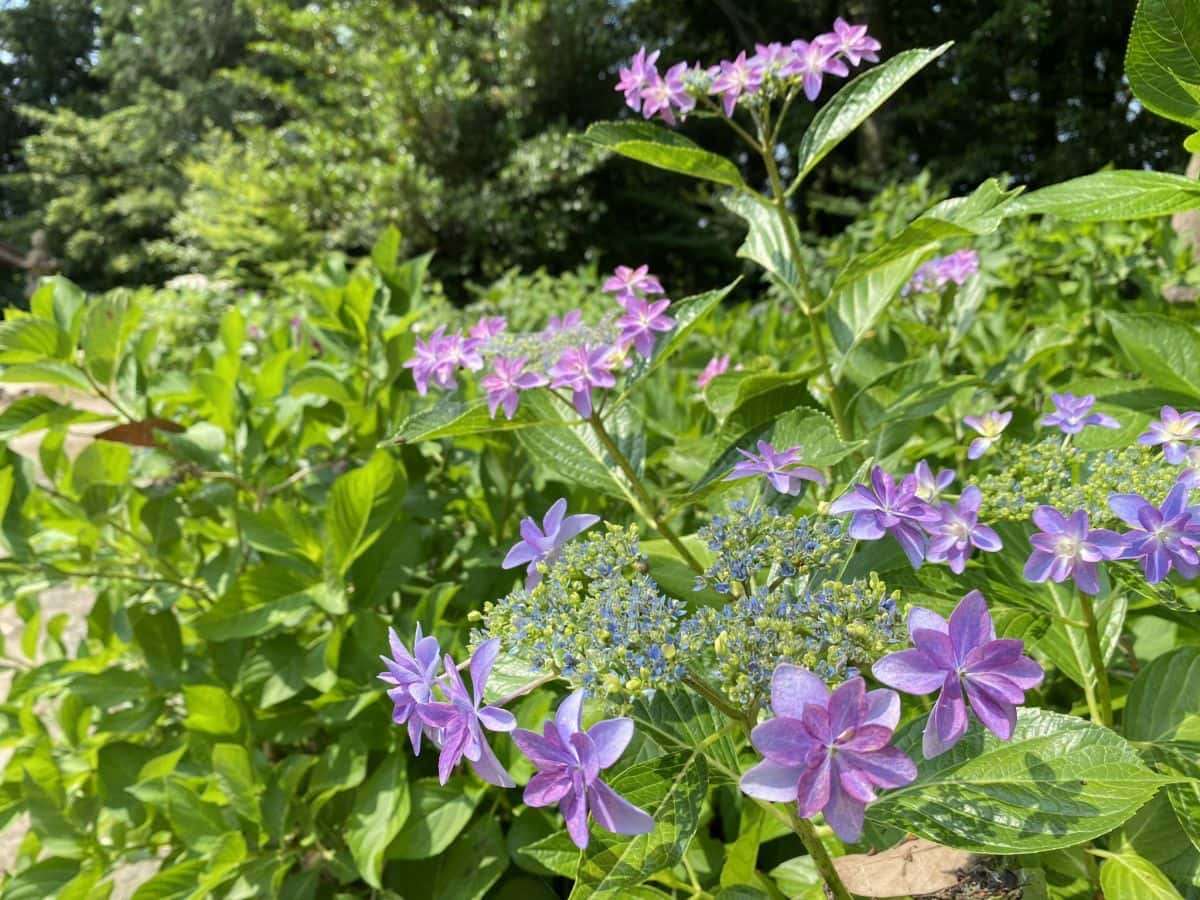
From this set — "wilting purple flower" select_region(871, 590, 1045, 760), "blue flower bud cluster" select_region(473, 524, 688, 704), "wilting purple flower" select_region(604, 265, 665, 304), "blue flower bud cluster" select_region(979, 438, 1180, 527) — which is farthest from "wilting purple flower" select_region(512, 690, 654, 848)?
"wilting purple flower" select_region(604, 265, 665, 304)

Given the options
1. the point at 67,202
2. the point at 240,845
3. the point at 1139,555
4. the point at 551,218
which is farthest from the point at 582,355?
the point at 67,202

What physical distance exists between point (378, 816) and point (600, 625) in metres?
0.72

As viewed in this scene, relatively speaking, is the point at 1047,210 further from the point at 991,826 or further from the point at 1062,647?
the point at 991,826

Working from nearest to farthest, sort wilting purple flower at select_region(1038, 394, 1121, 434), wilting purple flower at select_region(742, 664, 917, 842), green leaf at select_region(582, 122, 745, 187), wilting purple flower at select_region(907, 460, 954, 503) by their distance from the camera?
1. wilting purple flower at select_region(742, 664, 917, 842)
2. wilting purple flower at select_region(907, 460, 954, 503)
3. wilting purple flower at select_region(1038, 394, 1121, 434)
4. green leaf at select_region(582, 122, 745, 187)

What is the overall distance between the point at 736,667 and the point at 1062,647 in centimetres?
51

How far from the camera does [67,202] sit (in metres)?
19.4

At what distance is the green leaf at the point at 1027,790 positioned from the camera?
55 centimetres

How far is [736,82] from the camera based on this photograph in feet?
3.81

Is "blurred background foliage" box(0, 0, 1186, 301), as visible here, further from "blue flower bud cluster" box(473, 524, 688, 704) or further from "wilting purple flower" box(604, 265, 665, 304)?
"blue flower bud cluster" box(473, 524, 688, 704)

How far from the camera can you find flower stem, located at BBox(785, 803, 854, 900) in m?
0.65

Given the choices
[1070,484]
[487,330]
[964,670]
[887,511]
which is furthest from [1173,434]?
[487,330]

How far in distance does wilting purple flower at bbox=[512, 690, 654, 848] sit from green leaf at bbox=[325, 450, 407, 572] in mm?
777

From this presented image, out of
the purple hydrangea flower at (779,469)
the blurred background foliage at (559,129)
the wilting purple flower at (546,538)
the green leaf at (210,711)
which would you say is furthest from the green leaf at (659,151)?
the blurred background foliage at (559,129)

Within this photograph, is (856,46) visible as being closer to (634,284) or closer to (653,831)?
(634,284)
